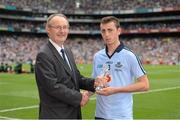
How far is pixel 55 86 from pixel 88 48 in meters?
79.4

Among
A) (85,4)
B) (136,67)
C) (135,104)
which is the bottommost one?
(135,104)

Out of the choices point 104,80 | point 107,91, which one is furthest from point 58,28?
point 107,91

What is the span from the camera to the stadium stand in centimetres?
7969

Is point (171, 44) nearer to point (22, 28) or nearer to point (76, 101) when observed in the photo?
point (22, 28)

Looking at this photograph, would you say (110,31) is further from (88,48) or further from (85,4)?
(85,4)

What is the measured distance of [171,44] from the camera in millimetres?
77188

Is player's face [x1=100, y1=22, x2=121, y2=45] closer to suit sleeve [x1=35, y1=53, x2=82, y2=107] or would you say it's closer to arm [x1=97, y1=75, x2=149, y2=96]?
arm [x1=97, y1=75, x2=149, y2=96]

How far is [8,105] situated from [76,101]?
13560 mm

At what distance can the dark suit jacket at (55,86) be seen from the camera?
16.8ft

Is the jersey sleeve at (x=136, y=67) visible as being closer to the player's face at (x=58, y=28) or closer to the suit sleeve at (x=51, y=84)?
the suit sleeve at (x=51, y=84)

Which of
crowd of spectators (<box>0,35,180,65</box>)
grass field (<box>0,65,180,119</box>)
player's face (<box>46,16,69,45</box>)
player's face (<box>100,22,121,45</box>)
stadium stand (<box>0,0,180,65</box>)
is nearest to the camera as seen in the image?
player's face (<box>46,16,69,45</box>)

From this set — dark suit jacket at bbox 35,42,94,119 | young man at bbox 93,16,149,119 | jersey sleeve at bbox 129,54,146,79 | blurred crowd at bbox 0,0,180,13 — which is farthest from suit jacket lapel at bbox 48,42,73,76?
blurred crowd at bbox 0,0,180,13

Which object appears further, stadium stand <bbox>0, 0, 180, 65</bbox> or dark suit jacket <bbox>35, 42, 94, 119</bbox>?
stadium stand <bbox>0, 0, 180, 65</bbox>

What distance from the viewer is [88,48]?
8444cm
